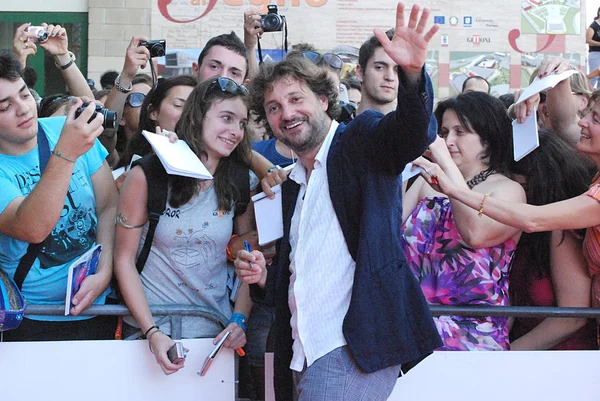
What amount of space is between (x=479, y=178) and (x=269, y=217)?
1.02 meters

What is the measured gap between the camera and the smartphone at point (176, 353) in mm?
2973

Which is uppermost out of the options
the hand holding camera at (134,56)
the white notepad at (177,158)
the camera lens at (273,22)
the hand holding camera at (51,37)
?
the camera lens at (273,22)

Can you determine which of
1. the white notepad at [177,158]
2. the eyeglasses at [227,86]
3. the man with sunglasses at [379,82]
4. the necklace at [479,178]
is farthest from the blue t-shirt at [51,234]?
the man with sunglasses at [379,82]

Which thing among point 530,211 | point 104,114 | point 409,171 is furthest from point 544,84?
point 104,114

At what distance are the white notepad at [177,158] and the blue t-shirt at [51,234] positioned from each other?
50 cm

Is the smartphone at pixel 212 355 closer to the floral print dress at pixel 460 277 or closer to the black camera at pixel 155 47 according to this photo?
the floral print dress at pixel 460 277

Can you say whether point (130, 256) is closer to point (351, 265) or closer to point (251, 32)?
point (351, 265)

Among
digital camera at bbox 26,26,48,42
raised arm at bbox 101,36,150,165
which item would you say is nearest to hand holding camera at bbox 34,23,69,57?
digital camera at bbox 26,26,48,42

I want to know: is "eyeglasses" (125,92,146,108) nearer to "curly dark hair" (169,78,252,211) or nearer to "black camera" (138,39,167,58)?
"black camera" (138,39,167,58)

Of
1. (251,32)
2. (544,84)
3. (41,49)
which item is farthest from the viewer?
(41,49)

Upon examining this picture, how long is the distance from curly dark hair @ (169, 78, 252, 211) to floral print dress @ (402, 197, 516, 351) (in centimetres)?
86

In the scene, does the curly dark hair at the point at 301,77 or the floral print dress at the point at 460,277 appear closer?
the curly dark hair at the point at 301,77

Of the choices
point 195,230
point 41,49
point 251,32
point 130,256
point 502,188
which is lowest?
point 130,256

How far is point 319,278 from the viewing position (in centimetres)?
246
